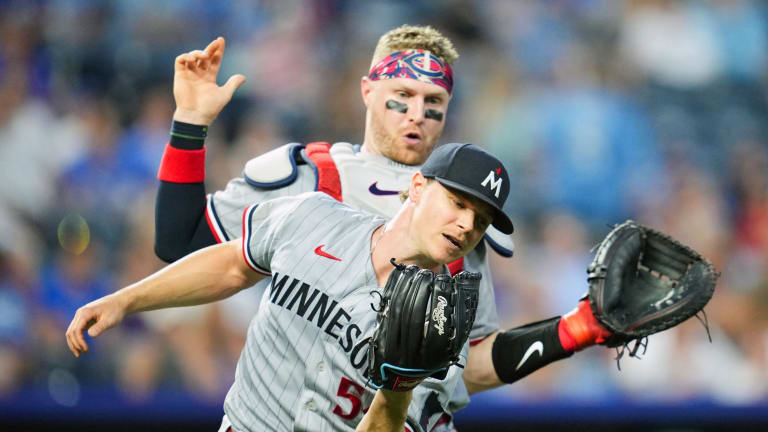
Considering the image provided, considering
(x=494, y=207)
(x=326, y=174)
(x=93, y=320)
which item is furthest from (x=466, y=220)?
(x=93, y=320)

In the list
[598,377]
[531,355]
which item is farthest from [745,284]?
[531,355]

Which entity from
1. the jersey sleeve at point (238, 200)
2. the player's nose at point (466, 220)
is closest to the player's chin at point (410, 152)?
the jersey sleeve at point (238, 200)

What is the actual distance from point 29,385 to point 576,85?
15.8 ft

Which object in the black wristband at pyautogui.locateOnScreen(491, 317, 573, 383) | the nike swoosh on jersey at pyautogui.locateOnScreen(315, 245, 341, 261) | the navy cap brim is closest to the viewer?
the navy cap brim

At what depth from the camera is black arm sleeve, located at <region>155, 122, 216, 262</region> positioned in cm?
363

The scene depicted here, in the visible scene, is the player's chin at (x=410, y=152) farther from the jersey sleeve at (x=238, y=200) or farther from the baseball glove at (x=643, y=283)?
the baseball glove at (x=643, y=283)

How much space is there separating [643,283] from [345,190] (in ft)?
3.74

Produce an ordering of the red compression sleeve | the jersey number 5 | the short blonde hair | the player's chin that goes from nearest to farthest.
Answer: the jersey number 5, the red compression sleeve, the player's chin, the short blonde hair

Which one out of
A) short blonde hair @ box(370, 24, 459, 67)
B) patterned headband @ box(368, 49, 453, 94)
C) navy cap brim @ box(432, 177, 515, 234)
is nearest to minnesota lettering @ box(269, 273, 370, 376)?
navy cap brim @ box(432, 177, 515, 234)

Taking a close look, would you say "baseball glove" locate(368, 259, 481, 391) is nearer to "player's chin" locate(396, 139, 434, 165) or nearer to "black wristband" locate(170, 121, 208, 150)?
"player's chin" locate(396, 139, 434, 165)

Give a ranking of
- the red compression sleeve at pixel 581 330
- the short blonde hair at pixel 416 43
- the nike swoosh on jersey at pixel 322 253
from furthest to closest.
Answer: the short blonde hair at pixel 416 43 → the red compression sleeve at pixel 581 330 → the nike swoosh on jersey at pixel 322 253

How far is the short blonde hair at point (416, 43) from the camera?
152 inches

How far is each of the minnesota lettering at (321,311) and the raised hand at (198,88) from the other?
893 millimetres

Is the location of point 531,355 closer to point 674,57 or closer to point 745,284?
point 745,284
